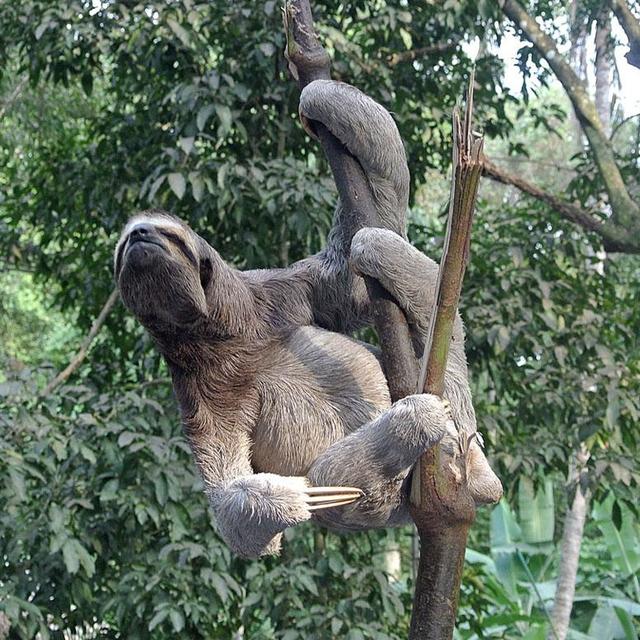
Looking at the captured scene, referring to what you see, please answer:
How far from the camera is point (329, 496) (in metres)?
2.95

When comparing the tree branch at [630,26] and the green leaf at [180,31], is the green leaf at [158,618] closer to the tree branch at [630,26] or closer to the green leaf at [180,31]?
the green leaf at [180,31]

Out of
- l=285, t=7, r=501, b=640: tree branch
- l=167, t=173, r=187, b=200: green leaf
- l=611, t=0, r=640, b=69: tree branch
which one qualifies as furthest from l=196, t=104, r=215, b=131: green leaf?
l=611, t=0, r=640, b=69: tree branch

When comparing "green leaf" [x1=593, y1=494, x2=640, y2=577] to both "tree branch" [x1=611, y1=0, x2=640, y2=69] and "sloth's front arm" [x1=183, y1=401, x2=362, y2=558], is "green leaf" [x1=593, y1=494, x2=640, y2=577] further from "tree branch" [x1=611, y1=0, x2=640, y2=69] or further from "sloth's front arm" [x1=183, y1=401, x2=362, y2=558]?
"sloth's front arm" [x1=183, y1=401, x2=362, y2=558]

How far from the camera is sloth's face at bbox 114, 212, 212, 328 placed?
3.01 meters

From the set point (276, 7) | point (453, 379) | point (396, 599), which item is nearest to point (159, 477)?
point (396, 599)

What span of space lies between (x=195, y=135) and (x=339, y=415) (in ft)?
9.41

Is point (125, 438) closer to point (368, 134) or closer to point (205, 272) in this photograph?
point (205, 272)

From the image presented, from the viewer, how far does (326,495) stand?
9.71 feet

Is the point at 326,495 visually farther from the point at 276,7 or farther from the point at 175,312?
the point at 276,7

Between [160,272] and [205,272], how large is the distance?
1.17 feet

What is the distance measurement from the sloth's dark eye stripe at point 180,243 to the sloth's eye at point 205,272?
13 centimetres

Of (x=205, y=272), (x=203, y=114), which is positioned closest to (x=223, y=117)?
(x=203, y=114)

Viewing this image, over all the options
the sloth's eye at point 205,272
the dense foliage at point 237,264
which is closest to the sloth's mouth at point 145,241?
the sloth's eye at point 205,272

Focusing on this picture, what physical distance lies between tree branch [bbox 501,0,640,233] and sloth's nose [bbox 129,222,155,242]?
4.30 metres
